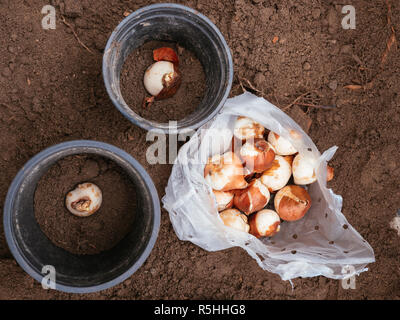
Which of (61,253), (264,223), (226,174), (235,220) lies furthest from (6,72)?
(264,223)

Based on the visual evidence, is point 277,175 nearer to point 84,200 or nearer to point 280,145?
point 280,145

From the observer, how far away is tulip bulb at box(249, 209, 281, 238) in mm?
1399

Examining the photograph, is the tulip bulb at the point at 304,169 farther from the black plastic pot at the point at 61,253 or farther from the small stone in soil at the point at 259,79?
the black plastic pot at the point at 61,253

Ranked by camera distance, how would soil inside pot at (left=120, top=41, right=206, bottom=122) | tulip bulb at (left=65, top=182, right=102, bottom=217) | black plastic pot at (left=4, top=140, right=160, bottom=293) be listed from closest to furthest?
black plastic pot at (left=4, top=140, right=160, bottom=293)
tulip bulb at (left=65, top=182, right=102, bottom=217)
soil inside pot at (left=120, top=41, right=206, bottom=122)

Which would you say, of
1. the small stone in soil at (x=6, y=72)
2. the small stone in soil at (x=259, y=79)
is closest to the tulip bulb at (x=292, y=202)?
the small stone in soil at (x=259, y=79)

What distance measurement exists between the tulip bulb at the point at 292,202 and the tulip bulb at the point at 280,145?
139 millimetres

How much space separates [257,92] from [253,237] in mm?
592

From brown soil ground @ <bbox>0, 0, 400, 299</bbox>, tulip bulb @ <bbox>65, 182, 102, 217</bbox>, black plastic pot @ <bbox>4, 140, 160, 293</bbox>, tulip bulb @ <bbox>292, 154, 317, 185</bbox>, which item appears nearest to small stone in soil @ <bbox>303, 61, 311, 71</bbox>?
brown soil ground @ <bbox>0, 0, 400, 299</bbox>

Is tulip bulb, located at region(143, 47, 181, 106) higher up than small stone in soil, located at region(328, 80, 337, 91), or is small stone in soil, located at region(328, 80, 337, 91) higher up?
tulip bulb, located at region(143, 47, 181, 106)

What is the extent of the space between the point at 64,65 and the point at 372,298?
1.60 meters

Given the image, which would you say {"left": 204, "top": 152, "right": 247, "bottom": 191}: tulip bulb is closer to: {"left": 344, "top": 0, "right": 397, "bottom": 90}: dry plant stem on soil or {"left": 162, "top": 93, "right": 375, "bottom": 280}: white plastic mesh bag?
{"left": 162, "top": 93, "right": 375, "bottom": 280}: white plastic mesh bag

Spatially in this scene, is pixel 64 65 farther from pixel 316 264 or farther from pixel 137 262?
pixel 316 264

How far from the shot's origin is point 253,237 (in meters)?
1.34

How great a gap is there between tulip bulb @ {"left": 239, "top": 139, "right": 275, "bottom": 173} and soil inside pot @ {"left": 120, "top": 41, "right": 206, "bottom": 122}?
279mm
